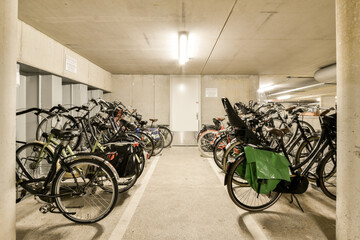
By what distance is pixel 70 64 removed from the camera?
410 cm

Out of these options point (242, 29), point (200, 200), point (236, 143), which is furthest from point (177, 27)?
point (200, 200)

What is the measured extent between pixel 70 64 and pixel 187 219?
394 centimetres

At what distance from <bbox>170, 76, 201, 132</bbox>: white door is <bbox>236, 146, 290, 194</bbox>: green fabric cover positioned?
477cm

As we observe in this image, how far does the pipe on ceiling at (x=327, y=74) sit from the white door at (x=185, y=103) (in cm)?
367

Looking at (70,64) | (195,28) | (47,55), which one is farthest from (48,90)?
(195,28)

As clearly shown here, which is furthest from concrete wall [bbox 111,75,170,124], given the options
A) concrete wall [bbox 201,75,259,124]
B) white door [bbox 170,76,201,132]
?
concrete wall [bbox 201,75,259,124]

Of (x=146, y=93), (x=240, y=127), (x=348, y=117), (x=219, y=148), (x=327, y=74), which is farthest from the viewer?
(x=146, y=93)

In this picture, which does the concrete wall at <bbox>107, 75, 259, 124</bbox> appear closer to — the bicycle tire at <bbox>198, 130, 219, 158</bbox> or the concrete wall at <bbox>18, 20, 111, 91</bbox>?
the concrete wall at <bbox>18, 20, 111, 91</bbox>

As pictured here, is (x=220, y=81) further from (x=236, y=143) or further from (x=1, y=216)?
(x=1, y=216)

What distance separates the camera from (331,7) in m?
2.49

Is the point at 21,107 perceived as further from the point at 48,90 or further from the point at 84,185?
the point at 84,185

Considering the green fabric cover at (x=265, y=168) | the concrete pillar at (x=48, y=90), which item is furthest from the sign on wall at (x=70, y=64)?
the green fabric cover at (x=265, y=168)

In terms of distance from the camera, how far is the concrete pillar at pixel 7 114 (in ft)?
4.67

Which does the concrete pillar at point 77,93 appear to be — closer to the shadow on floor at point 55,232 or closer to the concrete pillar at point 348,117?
the shadow on floor at point 55,232
